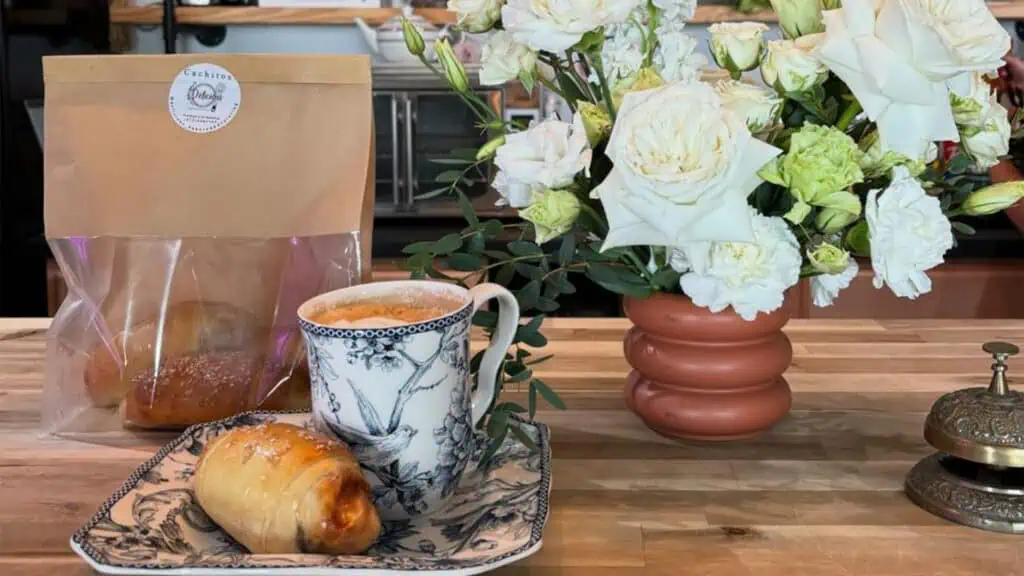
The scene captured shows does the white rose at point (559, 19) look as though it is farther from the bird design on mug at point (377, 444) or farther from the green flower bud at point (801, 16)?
the bird design on mug at point (377, 444)

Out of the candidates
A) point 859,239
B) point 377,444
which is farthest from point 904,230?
point 377,444

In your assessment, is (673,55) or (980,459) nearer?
(980,459)

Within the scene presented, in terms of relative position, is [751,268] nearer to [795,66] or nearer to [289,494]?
[795,66]

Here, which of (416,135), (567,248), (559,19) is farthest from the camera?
(416,135)

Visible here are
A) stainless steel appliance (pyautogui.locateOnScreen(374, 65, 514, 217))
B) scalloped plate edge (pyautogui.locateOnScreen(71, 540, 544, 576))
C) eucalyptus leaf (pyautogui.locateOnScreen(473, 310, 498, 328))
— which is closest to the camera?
scalloped plate edge (pyautogui.locateOnScreen(71, 540, 544, 576))

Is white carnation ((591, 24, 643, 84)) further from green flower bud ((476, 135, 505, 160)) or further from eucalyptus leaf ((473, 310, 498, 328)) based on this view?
eucalyptus leaf ((473, 310, 498, 328))

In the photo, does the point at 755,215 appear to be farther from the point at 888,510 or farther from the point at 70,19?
the point at 70,19

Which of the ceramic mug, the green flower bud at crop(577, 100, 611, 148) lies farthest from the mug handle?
the green flower bud at crop(577, 100, 611, 148)

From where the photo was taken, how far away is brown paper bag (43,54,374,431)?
2.79 feet

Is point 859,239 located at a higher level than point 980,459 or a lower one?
higher

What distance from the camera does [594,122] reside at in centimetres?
72

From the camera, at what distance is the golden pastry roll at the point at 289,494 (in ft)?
1.93

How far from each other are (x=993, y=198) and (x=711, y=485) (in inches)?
11.2

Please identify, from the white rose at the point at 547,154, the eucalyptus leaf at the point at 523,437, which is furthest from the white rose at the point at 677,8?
the eucalyptus leaf at the point at 523,437
